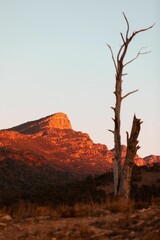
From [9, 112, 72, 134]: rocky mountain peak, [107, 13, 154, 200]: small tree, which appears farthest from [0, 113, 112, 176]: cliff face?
[107, 13, 154, 200]: small tree

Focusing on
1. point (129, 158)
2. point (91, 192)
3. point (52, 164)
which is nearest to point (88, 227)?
point (129, 158)

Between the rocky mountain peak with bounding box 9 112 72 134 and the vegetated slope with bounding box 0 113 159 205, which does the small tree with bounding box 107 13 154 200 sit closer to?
the vegetated slope with bounding box 0 113 159 205

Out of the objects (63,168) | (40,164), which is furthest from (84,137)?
(40,164)

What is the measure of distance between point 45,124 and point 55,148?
3485 centimetres

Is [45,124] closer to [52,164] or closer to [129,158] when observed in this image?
[52,164]

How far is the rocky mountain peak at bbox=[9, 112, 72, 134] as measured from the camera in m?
140

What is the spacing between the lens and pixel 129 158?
680 inches

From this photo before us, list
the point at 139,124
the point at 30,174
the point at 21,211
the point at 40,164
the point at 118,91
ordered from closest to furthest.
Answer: the point at 21,211 < the point at 139,124 < the point at 118,91 < the point at 30,174 < the point at 40,164

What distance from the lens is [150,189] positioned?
83.5 feet

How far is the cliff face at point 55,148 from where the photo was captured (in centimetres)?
8425

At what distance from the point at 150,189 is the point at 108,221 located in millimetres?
16037

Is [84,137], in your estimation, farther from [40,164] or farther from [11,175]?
[11,175]

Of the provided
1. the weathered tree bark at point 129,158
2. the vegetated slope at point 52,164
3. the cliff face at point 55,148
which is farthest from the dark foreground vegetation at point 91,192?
the cliff face at point 55,148

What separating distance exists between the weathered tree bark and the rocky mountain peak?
119m
